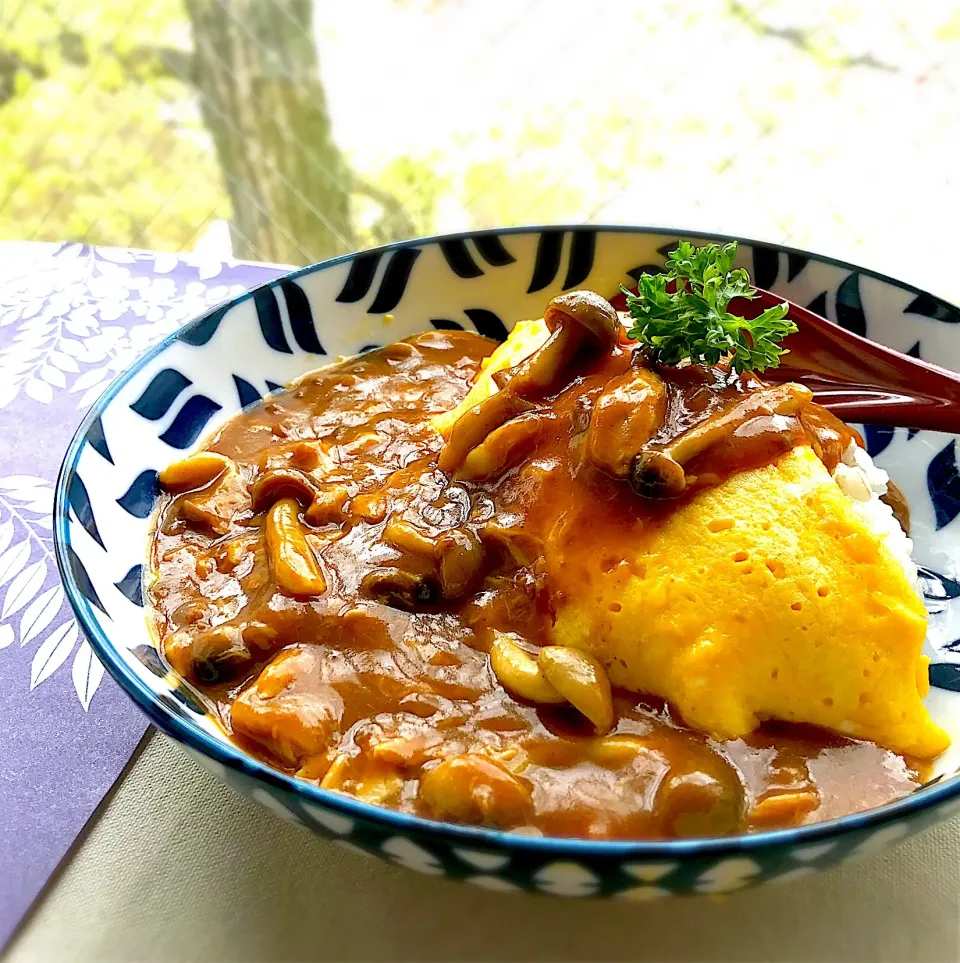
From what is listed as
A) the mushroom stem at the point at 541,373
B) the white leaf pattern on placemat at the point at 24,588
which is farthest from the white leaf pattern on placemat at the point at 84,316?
the mushroom stem at the point at 541,373

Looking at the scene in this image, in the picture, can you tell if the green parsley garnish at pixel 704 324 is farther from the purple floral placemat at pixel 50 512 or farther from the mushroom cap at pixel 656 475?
the purple floral placemat at pixel 50 512

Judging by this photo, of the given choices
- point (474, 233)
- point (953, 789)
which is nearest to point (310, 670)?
point (953, 789)

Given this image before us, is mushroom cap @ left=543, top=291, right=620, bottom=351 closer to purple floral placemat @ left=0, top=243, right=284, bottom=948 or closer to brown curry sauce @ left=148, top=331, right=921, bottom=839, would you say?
brown curry sauce @ left=148, top=331, right=921, bottom=839

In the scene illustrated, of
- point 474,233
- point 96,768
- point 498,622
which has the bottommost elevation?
point 96,768

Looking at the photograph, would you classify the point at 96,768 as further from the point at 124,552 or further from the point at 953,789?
the point at 953,789

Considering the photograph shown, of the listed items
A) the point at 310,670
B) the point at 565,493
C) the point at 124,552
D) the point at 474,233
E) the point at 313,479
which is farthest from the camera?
the point at 474,233

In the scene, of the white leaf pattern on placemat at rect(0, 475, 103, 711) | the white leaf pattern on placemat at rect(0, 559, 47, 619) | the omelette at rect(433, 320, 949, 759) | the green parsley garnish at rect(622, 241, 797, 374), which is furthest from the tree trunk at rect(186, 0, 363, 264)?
the omelette at rect(433, 320, 949, 759)
